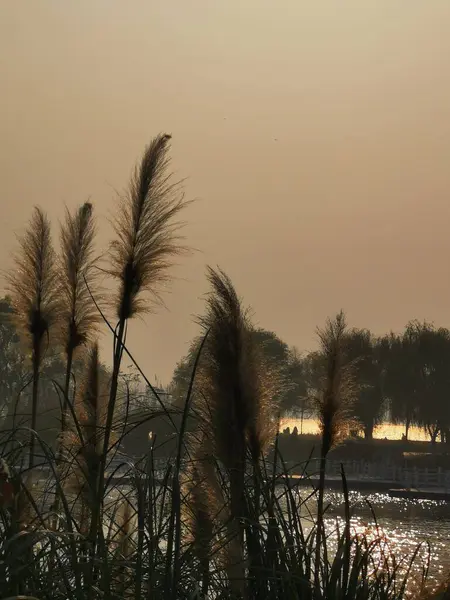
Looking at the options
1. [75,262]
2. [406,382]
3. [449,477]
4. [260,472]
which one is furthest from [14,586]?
[406,382]

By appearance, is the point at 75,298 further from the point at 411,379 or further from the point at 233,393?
the point at 411,379

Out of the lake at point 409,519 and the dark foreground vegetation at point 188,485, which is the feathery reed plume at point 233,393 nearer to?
the dark foreground vegetation at point 188,485

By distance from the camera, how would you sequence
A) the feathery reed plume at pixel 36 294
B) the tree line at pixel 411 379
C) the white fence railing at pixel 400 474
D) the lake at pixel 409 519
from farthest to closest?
the tree line at pixel 411 379, the white fence railing at pixel 400 474, the lake at pixel 409 519, the feathery reed plume at pixel 36 294

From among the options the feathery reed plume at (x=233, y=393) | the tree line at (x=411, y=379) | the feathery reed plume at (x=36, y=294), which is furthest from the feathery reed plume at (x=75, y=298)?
the tree line at (x=411, y=379)

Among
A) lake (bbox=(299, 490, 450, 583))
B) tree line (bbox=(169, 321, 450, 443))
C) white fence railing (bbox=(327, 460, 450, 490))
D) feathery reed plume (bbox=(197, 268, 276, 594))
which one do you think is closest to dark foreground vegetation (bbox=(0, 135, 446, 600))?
feathery reed plume (bbox=(197, 268, 276, 594))

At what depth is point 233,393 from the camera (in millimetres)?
3244

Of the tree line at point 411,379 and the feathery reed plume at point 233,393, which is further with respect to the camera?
the tree line at point 411,379

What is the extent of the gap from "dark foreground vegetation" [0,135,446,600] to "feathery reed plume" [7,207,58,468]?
882 millimetres

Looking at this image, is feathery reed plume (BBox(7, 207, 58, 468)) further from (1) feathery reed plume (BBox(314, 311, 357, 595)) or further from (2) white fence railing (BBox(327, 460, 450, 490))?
(2) white fence railing (BBox(327, 460, 450, 490))

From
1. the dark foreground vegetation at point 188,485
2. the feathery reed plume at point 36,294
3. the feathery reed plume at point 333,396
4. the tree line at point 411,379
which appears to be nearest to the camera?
the dark foreground vegetation at point 188,485

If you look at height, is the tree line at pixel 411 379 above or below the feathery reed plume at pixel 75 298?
above

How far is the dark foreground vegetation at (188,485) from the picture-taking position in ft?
9.57

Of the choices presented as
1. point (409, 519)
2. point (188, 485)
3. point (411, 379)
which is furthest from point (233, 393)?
point (411, 379)

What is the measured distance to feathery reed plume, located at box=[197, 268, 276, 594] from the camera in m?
3.19
